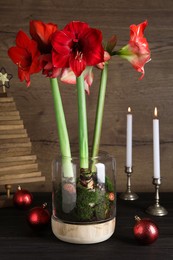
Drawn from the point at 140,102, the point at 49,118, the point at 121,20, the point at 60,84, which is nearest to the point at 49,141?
the point at 49,118

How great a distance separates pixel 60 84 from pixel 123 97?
0.70 feet

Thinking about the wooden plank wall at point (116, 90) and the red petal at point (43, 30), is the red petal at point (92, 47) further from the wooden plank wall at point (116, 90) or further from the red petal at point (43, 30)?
the wooden plank wall at point (116, 90)

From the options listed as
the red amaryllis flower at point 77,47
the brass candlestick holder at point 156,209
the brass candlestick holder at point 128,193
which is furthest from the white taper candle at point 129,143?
the red amaryllis flower at point 77,47

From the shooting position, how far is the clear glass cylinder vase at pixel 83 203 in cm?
106

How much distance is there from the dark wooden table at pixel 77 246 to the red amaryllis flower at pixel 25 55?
381 millimetres

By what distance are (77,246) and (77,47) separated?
47 cm

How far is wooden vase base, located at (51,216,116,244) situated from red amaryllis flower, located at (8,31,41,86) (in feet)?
1.17

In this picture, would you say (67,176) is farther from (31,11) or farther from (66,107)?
(31,11)

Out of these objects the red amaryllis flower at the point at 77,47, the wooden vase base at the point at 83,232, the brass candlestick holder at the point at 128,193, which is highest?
the red amaryllis flower at the point at 77,47

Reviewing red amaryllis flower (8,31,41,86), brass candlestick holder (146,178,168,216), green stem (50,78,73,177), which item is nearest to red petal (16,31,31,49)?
red amaryllis flower (8,31,41,86)

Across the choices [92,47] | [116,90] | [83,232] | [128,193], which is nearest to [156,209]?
[128,193]

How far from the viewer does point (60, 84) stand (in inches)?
58.3

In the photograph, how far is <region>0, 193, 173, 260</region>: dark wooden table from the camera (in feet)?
3.29

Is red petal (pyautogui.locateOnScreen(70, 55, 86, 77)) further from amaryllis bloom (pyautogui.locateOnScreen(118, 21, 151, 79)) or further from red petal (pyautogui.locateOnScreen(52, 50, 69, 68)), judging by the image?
amaryllis bloom (pyautogui.locateOnScreen(118, 21, 151, 79))
